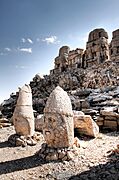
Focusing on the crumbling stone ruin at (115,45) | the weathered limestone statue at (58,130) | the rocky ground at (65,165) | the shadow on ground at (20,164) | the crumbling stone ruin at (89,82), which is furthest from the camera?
the crumbling stone ruin at (115,45)

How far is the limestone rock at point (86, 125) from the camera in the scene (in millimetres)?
11328

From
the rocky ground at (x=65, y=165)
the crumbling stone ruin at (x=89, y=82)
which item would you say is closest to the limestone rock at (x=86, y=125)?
the rocky ground at (x=65, y=165)

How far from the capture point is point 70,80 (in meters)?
26.8

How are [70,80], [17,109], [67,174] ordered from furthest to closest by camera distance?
[70,80], [17,109], [67,174]

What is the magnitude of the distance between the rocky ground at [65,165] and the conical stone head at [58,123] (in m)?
0.75

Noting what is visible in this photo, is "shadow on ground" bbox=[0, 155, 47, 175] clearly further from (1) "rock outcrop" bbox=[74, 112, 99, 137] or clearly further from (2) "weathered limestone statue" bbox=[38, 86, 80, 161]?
(1) "rock outcrop" bbox=[74, 112, 99, 137]

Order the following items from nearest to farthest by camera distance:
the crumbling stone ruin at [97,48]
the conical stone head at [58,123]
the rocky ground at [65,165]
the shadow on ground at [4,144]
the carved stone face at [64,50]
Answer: the rocky ground at [65,165] < the conical stone head at [58,123] < the shadow on ground at [4,144] < the crumbling stone ruin at [97,48] < the carved stone face at [64,50]

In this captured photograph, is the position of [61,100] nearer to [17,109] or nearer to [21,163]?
[21,163]

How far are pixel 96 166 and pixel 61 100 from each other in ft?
8.59

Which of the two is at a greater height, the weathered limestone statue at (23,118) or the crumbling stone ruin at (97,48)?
the crumbling stone ruin at (97,48)

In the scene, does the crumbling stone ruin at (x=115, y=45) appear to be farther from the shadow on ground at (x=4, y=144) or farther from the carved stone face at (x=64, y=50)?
the shadow on ground at (x=4, y=144)

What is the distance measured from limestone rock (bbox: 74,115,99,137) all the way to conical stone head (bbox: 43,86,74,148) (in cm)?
279

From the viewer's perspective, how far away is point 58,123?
335 inches

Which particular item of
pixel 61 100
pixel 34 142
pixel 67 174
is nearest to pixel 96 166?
pixel 67 174
